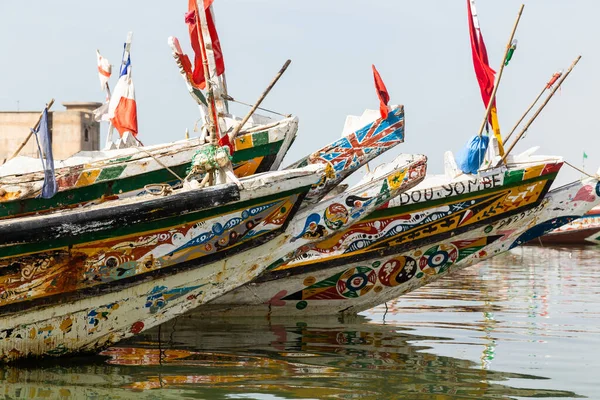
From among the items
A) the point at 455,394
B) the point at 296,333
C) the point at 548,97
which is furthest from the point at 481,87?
the point at 455,394

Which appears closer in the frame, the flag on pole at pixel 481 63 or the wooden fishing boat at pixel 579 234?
the flag on pole at pixel 481 63

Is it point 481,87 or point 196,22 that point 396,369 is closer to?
point 196,22

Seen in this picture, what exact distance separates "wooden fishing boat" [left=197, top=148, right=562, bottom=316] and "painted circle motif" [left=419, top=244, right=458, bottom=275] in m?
0.01

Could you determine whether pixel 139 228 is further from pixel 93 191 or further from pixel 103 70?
pixel 103 70

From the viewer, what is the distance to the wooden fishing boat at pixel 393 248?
35.8 feet

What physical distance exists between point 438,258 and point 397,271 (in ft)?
1.53

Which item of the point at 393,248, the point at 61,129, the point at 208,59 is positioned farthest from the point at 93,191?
the point at 61,129

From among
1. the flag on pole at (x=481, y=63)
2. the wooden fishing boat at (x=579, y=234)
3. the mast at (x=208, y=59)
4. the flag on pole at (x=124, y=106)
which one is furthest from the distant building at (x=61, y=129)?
the mast at (x=208, y=59)

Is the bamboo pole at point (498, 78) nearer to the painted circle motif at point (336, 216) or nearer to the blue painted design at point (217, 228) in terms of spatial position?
the painted circle motif at point (336, 216)

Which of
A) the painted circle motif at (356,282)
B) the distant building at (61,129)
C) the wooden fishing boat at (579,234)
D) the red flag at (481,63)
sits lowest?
the painted circle motif at (356,282)

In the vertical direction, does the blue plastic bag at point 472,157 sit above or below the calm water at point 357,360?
above

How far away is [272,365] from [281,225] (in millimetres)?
1148

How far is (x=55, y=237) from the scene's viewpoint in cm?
737

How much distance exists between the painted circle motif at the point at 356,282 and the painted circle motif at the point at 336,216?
193cm
